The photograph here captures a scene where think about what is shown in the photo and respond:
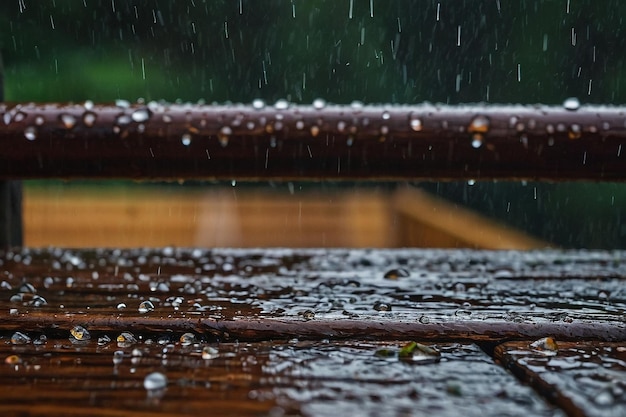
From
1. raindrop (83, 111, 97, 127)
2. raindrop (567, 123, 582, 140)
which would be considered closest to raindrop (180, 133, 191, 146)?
raindrop (83, 111, 97, 127)

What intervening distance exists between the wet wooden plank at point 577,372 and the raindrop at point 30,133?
640mm

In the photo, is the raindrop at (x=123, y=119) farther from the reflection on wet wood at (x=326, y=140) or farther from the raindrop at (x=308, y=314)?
the raindrop at (x=308, y=314)

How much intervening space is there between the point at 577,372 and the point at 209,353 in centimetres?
22

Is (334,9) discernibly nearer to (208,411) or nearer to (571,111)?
(571,111)

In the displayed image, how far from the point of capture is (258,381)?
39cm

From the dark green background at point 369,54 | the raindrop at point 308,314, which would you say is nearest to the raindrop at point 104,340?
the raindrop at point 308,314

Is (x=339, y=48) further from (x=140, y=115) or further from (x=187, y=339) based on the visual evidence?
(x=187, y=339)

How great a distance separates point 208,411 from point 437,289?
424mm

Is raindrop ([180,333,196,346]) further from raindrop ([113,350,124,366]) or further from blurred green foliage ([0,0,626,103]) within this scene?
blurred green foliage ([0,0,626,103])

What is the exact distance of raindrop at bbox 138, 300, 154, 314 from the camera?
57 centimetres

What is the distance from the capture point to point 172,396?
0.37 meters

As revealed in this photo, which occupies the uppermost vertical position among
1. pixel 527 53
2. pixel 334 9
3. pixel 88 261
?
pixel 334 9

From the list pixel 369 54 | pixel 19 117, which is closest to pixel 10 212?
pixel 19 117

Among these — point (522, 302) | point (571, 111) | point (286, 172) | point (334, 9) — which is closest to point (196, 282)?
point (286, 172)
